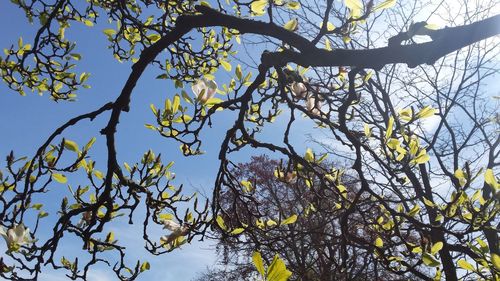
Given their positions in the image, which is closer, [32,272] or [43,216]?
[32,272]

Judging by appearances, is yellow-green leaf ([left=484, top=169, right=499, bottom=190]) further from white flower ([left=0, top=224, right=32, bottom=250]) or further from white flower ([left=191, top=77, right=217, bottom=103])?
white flower ([left=0, top=224, right=32, bottom=250])

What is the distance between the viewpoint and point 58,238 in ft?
5.77

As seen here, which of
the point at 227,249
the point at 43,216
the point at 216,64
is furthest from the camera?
the point at 227,249

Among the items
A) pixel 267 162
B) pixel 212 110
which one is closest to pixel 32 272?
pixel 212 110

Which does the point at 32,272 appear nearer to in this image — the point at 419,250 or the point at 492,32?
the point at 419,250

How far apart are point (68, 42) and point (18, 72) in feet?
1.58

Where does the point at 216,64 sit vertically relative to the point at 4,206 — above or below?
above

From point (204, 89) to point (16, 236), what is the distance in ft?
3.25

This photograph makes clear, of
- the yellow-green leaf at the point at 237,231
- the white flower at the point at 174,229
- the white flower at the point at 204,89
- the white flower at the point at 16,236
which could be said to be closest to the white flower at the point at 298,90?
the white flower at the point at 204,89

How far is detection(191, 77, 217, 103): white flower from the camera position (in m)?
1.97

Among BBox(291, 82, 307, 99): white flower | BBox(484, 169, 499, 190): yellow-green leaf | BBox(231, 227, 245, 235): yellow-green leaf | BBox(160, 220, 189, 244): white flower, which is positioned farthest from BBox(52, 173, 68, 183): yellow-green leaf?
BBox(484, 169, 499, 190): yellow-green leaf

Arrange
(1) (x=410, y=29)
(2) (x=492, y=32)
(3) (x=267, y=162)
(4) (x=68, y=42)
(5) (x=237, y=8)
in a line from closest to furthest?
(2) (x=492, y=32) → (1) (x=410, y=29) → (4) (x=68, y=42) → (5) (x=237, y=8) → (3) (x=267, y=162)

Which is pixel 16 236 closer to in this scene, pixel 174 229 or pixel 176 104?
pixel 174 229

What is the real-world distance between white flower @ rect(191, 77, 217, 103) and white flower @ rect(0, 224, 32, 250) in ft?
3.00
